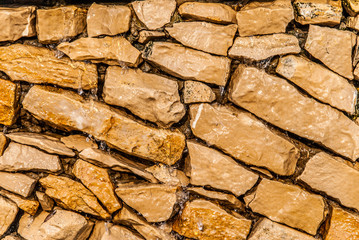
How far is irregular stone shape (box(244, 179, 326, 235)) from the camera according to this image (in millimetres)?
1828

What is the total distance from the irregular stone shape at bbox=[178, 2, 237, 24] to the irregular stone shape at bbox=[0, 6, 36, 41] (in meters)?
0.89

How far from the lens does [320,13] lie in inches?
70.7

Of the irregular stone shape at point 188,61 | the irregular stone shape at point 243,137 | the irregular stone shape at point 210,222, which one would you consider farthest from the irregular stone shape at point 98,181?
the irregular stone shape at point 188,61

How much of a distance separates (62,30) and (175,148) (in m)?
0.97

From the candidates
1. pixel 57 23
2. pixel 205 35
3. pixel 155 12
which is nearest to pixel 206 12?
pixel 205 35

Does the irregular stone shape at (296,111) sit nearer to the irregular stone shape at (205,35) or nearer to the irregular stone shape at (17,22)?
the irregular stone shape at (205,35)

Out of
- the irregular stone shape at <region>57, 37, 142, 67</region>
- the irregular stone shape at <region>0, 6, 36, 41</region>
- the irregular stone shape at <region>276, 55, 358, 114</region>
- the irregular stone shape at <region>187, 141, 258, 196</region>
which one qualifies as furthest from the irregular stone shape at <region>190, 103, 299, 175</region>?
the irregular stone shape at <region>0, 6, 36, 41</region>

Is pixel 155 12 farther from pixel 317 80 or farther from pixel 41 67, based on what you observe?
pixel 317 80

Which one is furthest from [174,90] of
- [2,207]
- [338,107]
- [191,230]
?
[2,207]

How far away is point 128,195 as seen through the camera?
1848 mm

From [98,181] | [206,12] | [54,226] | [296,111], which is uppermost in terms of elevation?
[206,12]

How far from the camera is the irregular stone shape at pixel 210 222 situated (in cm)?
184

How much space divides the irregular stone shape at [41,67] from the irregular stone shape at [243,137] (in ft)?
2.29

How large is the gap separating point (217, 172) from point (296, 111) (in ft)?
1.93
